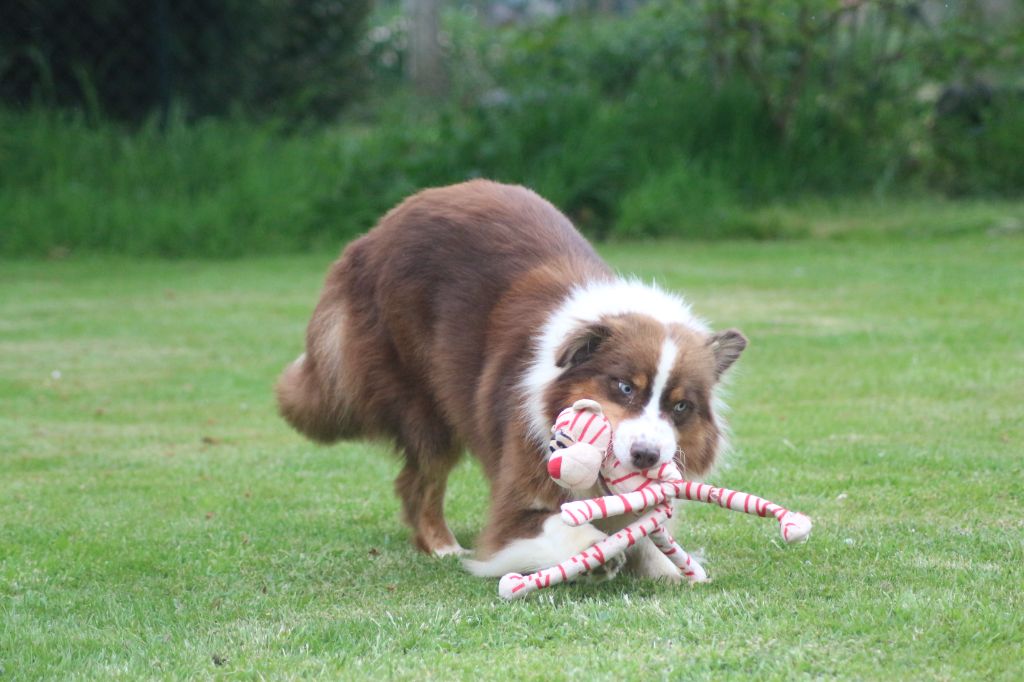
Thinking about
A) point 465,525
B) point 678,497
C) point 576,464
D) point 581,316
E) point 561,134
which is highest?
point 581,316

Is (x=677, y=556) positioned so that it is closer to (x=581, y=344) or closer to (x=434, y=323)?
(x=581, y=344)

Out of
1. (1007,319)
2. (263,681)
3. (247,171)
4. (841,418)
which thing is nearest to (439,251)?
(263,681)

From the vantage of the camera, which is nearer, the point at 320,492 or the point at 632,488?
the point at 632,488

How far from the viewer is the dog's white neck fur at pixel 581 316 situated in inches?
181

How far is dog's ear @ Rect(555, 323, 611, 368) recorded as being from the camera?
448cm

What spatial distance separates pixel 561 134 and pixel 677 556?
11.3 metres

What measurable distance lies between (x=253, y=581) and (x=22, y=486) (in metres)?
1.93

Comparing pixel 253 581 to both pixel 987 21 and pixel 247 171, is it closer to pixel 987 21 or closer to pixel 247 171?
pixel 247 171

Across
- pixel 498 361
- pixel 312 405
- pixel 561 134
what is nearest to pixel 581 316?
pixel 498 361

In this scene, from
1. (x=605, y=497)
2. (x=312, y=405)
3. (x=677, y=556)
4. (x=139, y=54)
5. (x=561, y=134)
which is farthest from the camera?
(x=139, y=54)

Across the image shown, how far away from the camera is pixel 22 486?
6152mm

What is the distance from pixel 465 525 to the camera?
5.77 metres

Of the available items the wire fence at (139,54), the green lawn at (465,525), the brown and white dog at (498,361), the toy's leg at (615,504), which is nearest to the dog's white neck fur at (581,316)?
the brown and white dog at (498,361)

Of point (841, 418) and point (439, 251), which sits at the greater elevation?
point (439, 251)
